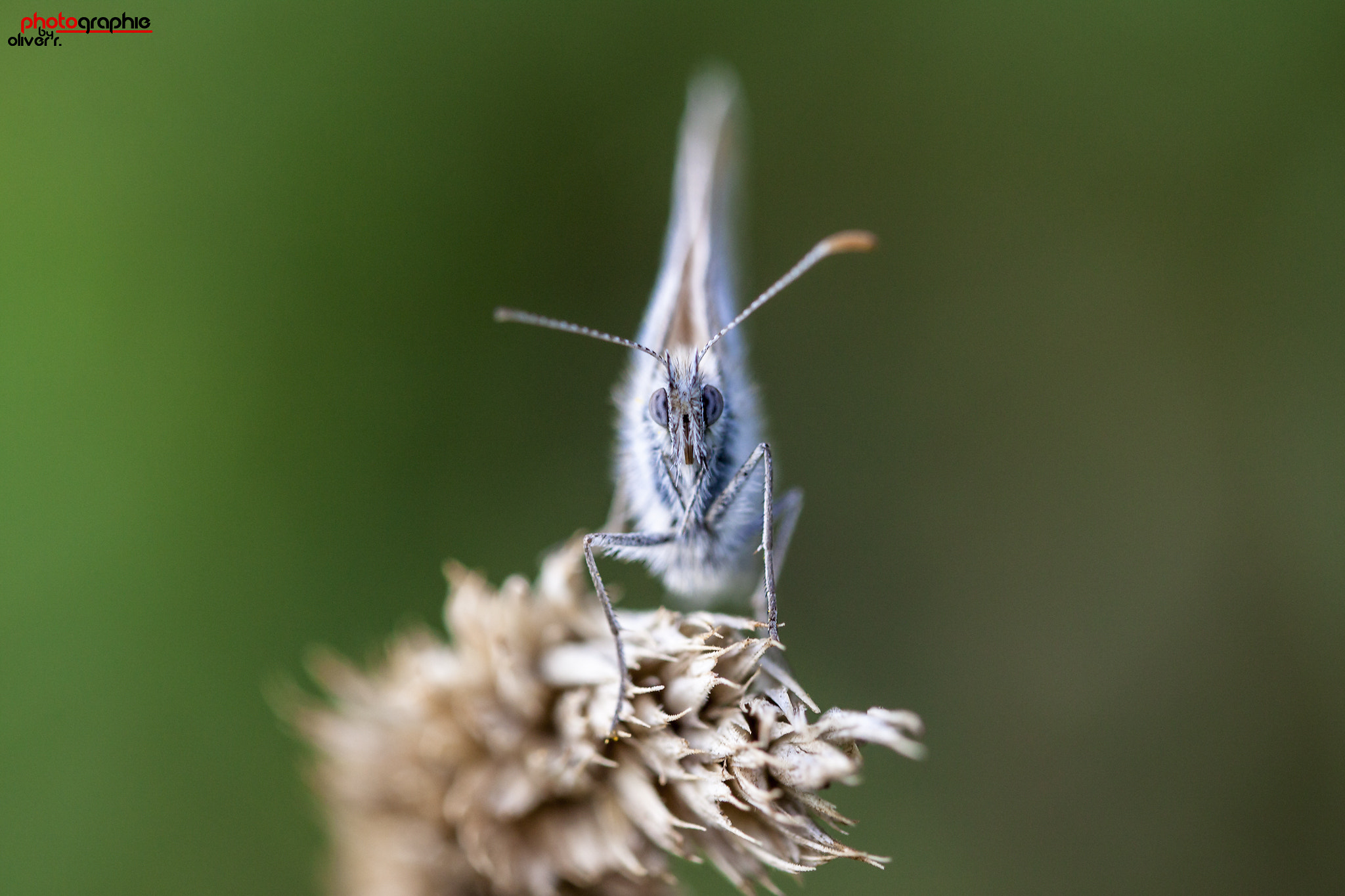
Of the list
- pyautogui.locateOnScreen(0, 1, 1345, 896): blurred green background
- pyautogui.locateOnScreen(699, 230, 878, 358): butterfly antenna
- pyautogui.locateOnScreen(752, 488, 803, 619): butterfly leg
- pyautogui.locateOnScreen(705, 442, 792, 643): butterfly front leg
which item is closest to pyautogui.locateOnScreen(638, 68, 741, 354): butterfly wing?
pyautogui.locateOnScreen(699, 230, 878, 358): butterfly antenna

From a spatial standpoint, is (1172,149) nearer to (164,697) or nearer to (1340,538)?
(1340,538)

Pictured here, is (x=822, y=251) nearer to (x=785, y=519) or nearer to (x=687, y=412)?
(x=687, y=412)

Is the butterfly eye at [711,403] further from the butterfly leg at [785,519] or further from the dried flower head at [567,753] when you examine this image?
the dried flower head at [567,753]

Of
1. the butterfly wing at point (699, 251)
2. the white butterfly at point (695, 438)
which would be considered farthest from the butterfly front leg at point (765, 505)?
the butterfly wing at point (699, 251)

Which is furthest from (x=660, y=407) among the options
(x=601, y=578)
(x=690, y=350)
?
(x=601, y=578)

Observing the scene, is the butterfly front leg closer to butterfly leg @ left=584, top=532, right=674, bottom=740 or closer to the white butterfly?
the white butterfly

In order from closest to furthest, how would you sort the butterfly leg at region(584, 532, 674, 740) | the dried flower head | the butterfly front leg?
the dried flower head, the butterfly leg at region(584, 532, 674, 740), the butterfly front leg
